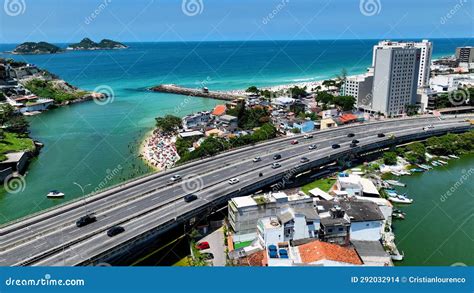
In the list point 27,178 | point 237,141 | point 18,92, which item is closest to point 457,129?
point 237,141

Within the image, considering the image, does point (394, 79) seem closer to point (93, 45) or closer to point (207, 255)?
point (207, 255)

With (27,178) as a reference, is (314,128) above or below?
above

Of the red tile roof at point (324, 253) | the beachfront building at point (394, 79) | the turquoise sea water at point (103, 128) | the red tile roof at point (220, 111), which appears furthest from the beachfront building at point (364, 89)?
the red tile roof at point (324, 253)

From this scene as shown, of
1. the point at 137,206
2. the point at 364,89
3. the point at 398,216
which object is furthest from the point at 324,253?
the point at 364,89

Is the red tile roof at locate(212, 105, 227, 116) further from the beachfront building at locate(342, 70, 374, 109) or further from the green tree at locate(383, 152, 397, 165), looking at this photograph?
the green tree at locate(383, 152, 397, 165)

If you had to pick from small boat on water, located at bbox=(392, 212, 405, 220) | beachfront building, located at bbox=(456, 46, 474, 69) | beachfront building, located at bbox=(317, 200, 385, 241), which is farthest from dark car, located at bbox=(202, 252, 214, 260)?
beachfront building, located at bbox=(456, 46, 474, 69)

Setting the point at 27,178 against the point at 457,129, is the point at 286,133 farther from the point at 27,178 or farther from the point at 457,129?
the point at 27,178
